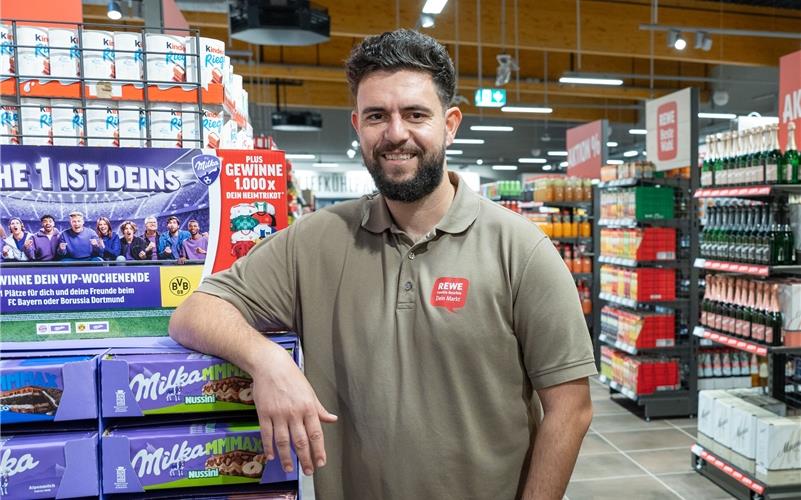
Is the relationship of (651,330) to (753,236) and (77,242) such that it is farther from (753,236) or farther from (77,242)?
(77,242)

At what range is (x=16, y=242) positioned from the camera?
1542mm

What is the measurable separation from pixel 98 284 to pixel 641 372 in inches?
226

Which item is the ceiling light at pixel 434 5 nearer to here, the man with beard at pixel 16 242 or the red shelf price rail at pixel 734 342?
the red shelf price rail at pixel 734 342

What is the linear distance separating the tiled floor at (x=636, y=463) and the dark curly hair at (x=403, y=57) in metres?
3.67

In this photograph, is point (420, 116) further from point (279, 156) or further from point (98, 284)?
point (98, 284)

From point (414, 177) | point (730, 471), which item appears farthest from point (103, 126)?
point (730, 471)

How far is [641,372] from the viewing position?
6.28 m

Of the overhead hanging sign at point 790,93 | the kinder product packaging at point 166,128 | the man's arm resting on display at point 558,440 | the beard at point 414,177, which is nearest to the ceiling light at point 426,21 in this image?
the overhead hanging sign at point 790,93

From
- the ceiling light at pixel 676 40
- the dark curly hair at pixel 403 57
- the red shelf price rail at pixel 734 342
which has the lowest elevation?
the red shelf price rail at pixel 734 342

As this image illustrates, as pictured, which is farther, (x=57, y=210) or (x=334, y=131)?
(x=334, y=131)

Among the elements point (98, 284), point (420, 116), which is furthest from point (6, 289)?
point (420, 116)

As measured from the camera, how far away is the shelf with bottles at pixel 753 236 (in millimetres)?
4348

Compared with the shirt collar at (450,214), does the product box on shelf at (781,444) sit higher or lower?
lower

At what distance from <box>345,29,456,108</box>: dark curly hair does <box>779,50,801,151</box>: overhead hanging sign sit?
5.09 meters
